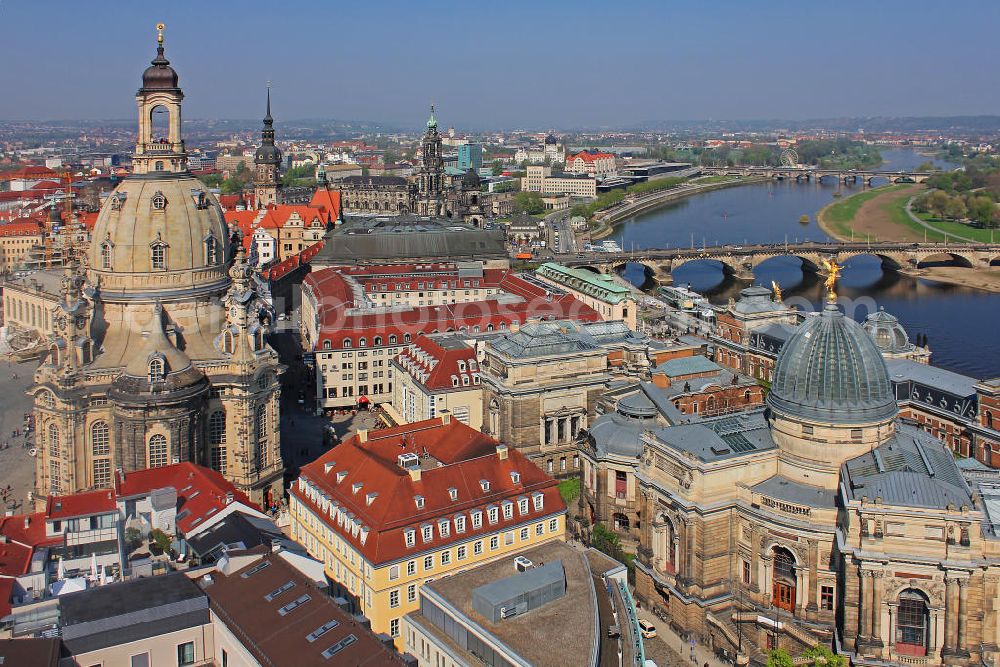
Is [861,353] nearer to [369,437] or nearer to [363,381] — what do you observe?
[369,437]

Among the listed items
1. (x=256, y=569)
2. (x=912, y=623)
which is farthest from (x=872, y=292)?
(x=256, y=569)

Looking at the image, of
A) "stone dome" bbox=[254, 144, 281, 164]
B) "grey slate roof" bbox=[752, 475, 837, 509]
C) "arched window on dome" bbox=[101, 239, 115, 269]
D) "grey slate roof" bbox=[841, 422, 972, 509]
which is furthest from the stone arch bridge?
"grey slate roof" bbox=[841, 422, 972, 509]

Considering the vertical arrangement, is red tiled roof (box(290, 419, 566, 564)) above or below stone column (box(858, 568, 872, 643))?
above

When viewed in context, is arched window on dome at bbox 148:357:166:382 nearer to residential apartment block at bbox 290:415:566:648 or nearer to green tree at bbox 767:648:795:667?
residential apartment block at bbox 290:415:566:648

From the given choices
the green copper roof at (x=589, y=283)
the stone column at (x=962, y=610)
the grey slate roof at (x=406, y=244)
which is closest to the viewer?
the stone column at (x=962, y=610)

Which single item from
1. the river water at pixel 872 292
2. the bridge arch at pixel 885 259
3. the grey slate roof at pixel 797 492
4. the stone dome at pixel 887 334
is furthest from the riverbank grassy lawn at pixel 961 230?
the grey slate roof at pixel 797 492

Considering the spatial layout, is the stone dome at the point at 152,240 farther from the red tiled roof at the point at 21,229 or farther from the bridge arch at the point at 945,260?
the bridge arch at the point at 945,260

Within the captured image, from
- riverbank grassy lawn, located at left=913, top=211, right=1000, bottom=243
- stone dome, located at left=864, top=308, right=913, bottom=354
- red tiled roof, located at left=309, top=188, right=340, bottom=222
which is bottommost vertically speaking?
stone dome, located at left=864, top=308, right=913, bottom=354
